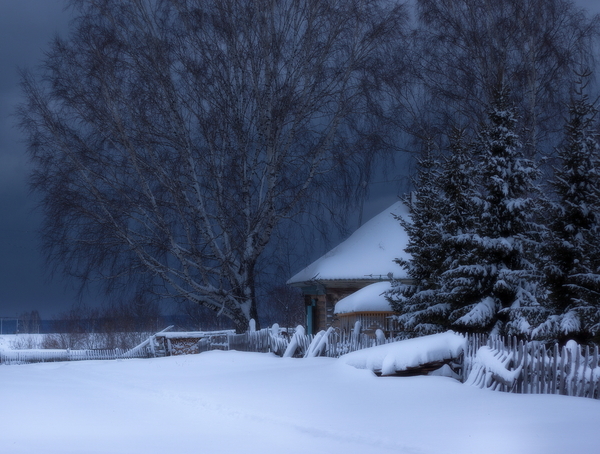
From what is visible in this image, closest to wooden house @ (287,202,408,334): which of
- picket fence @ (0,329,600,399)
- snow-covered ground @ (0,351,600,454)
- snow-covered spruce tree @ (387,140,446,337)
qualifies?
snow-covered spruce tree @ (387,140,446,337)

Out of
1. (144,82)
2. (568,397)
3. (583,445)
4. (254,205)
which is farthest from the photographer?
(254,205)

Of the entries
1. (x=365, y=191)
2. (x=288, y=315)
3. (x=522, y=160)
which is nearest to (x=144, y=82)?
(x=365, y=191)

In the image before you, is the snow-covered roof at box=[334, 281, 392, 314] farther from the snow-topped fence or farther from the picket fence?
the snow-topped fence

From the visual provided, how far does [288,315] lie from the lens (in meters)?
56.6

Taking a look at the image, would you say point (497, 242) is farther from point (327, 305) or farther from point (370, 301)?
point (327, 305)

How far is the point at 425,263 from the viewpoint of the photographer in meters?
18.7

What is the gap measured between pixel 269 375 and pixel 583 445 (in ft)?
25.1

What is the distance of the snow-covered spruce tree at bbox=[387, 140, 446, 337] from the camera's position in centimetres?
1733

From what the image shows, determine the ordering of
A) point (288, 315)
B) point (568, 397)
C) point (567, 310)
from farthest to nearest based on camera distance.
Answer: point (288, 315) → point (567, 310) → point (568, 397)

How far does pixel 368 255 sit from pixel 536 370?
16515mm

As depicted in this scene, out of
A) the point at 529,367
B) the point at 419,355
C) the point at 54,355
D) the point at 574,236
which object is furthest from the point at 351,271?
the point at 54,355

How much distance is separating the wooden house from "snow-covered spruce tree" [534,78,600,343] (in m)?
9.99

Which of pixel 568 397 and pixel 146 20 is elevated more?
pixel 146 20

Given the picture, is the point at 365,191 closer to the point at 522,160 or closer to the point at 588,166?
the point at 522,160
